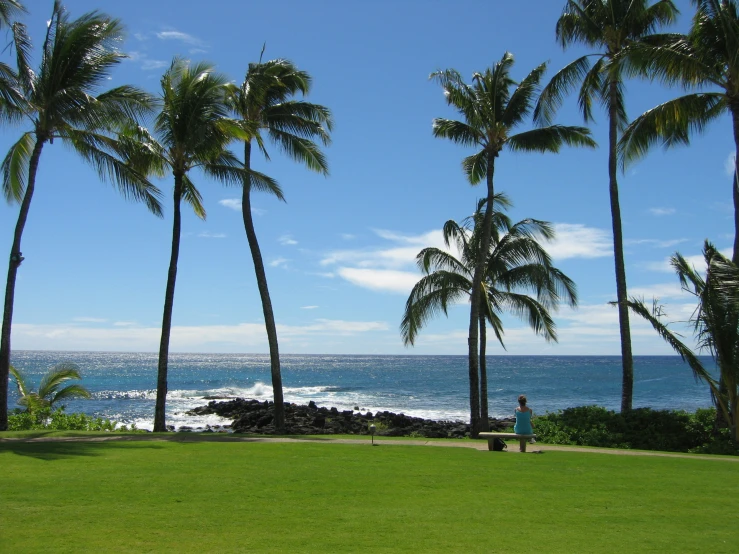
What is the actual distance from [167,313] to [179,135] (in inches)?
194

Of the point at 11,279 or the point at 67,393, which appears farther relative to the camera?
the point at 67,393

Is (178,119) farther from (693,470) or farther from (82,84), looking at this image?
(693,470)

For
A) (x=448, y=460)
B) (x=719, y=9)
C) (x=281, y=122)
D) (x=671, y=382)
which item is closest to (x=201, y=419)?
(x=281, y=122)

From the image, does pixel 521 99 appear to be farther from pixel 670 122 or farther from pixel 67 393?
pixel 67 393

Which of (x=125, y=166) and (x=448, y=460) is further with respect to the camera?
(x=125, y=166)

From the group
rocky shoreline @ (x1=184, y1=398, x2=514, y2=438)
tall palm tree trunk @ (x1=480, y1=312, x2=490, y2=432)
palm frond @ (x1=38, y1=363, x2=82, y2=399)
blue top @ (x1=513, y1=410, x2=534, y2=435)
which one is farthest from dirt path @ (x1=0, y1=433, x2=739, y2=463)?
rocky shoreline @ (x1=184, y1=398, x2=514, y2=438)

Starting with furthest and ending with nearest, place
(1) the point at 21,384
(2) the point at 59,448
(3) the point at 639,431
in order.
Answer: (1) the point at 21,384
(3) the point at 639,431
(2) the point at 59,448

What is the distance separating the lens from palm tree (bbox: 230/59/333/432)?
19.0m

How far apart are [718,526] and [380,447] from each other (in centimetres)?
687

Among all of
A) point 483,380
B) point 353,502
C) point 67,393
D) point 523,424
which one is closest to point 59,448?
point 353,502

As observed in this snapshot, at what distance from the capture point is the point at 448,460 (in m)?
10.9

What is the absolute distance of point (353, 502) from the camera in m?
7.79

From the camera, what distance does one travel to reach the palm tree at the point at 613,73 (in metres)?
18.9

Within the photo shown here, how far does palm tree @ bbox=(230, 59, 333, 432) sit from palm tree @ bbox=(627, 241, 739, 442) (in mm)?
10488
